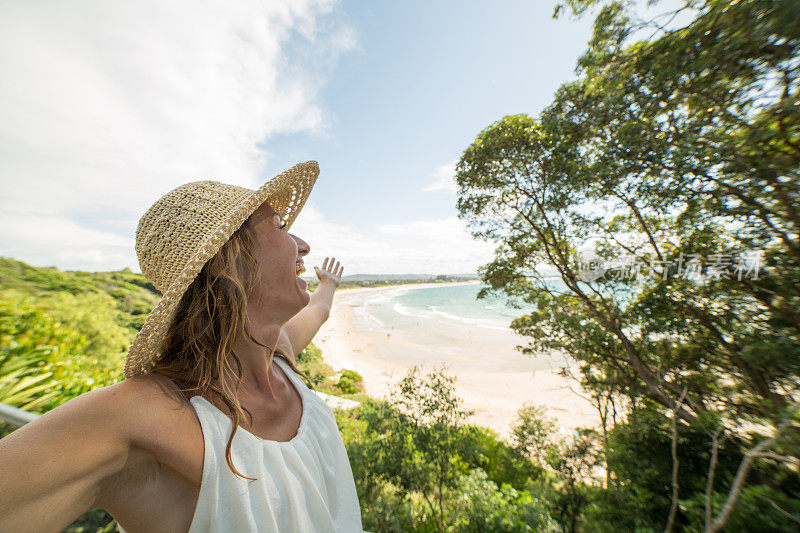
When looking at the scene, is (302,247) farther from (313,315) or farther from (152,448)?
(152,448)

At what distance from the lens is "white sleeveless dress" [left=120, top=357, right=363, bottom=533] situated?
3.35 feet

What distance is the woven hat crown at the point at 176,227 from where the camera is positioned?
49.1 inches

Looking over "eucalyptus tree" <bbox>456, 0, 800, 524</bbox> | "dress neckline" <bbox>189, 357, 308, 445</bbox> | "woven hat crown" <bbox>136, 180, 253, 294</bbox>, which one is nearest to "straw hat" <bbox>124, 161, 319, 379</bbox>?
"woven hat crown" <bbox>136, 180, 253, 294</bbox>

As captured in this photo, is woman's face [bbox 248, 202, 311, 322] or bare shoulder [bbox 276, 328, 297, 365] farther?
bare shoulder [bbox 276, 328, 297, 365]

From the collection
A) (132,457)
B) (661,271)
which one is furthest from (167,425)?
(661,271)

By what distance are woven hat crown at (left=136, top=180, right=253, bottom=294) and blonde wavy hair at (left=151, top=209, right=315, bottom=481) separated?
12cm

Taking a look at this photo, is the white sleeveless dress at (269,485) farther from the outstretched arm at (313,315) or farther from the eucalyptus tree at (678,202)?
the eucalyptus tree at (678,202)

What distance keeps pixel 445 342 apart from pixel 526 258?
2058 centimetres

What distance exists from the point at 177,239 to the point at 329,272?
5.19ft

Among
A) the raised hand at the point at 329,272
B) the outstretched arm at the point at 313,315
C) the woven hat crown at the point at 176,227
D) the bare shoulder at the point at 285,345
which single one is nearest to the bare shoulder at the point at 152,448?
the woven hat crown at the point at 176,227

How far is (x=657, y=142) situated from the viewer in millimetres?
4414

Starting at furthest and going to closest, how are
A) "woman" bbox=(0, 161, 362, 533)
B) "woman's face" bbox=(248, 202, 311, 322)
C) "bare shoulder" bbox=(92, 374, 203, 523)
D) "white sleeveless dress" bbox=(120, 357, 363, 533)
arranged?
"woman's face" bbox=(248, 202, 311, 322) → "white sleeveless dress" bbox=(120, 357, 363, 533) → "bare shoulder" bbox=(92, 374, 203, 523) → "woman" bbox=(0, 161, 362, 533)

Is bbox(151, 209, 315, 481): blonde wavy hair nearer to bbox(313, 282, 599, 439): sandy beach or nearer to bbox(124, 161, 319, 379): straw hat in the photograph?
bbox(124, 161, 319, 379): straw hat

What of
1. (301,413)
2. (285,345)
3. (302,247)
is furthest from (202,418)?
(302,247)
